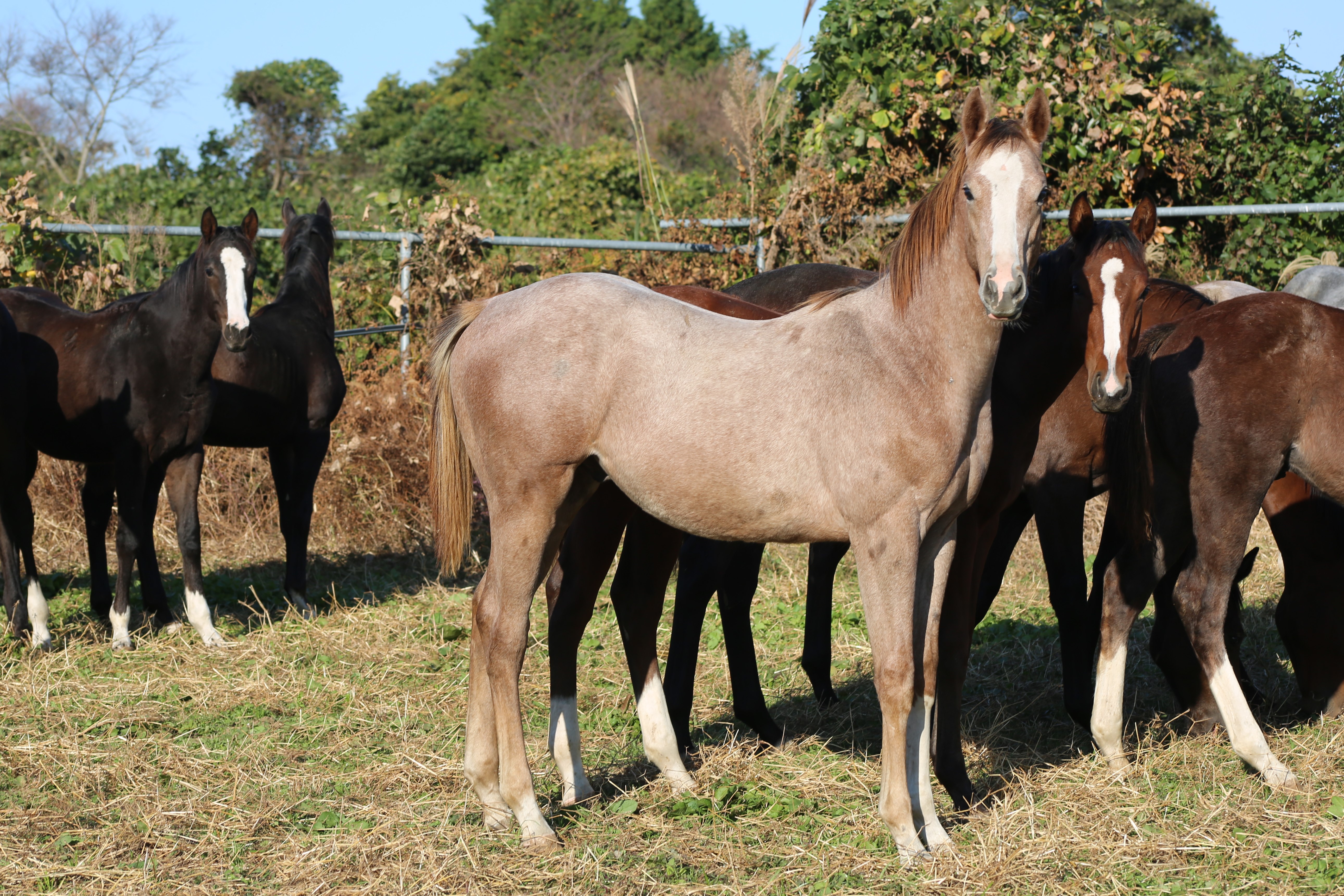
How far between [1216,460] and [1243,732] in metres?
0.94

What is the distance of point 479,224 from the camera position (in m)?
8.10

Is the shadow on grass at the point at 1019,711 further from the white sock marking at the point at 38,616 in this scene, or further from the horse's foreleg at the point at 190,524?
the white sock marking at the point at 38,616

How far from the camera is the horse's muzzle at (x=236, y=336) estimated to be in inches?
220

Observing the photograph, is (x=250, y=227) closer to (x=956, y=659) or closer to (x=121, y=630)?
(x=121, y=630)

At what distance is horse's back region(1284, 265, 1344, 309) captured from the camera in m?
6.09

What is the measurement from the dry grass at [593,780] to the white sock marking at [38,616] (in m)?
0.09

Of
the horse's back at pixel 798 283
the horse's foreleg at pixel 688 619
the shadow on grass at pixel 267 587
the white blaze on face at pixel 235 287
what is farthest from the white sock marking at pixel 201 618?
the horse's back at pixel 798 283

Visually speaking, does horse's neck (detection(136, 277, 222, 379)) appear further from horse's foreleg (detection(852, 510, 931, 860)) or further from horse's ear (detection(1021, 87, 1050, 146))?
horse's ear (detection(1021, 87, 1050, 146))

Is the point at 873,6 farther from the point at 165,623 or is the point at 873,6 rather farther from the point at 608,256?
the point at 165,623

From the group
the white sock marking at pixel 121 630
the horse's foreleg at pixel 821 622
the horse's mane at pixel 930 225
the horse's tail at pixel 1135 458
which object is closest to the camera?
the horse's mane at pixel 930 225

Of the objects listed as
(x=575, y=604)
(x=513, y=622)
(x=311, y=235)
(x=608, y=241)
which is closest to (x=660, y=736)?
(x=575, y=604)

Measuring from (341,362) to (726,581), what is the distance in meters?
5.10

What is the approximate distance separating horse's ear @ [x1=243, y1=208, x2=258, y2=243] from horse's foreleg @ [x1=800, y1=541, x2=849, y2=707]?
3.68 m

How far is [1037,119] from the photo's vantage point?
299 cm
